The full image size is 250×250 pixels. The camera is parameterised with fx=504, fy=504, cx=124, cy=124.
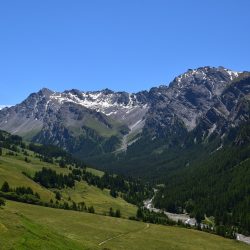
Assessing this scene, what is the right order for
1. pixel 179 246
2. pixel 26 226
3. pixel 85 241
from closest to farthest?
1. pixel 26 226
2. pixel 85 241
3. pixel 179 246

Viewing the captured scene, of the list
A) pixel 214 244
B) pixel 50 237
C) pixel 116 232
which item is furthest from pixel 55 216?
pixel 50 237

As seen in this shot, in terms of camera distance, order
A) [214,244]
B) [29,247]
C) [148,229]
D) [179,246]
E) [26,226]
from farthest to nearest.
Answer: [148,229], [214,244], [179,246], [26,226], [29,247]

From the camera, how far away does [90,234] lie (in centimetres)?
16575

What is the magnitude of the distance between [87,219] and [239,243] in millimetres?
58703

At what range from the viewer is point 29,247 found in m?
104

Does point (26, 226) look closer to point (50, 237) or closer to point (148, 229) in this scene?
point (50, 237)

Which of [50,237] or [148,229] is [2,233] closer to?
[50,237]

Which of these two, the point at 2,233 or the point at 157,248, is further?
the point at 157,248

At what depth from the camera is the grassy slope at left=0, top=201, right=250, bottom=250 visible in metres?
116

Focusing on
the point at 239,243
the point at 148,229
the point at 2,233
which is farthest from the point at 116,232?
the point at 2,233

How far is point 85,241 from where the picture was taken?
152000 millimetres

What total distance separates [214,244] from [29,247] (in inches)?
3710

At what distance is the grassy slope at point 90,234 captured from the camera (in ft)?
380

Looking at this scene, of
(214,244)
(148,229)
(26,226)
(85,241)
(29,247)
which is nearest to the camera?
(29,247)
